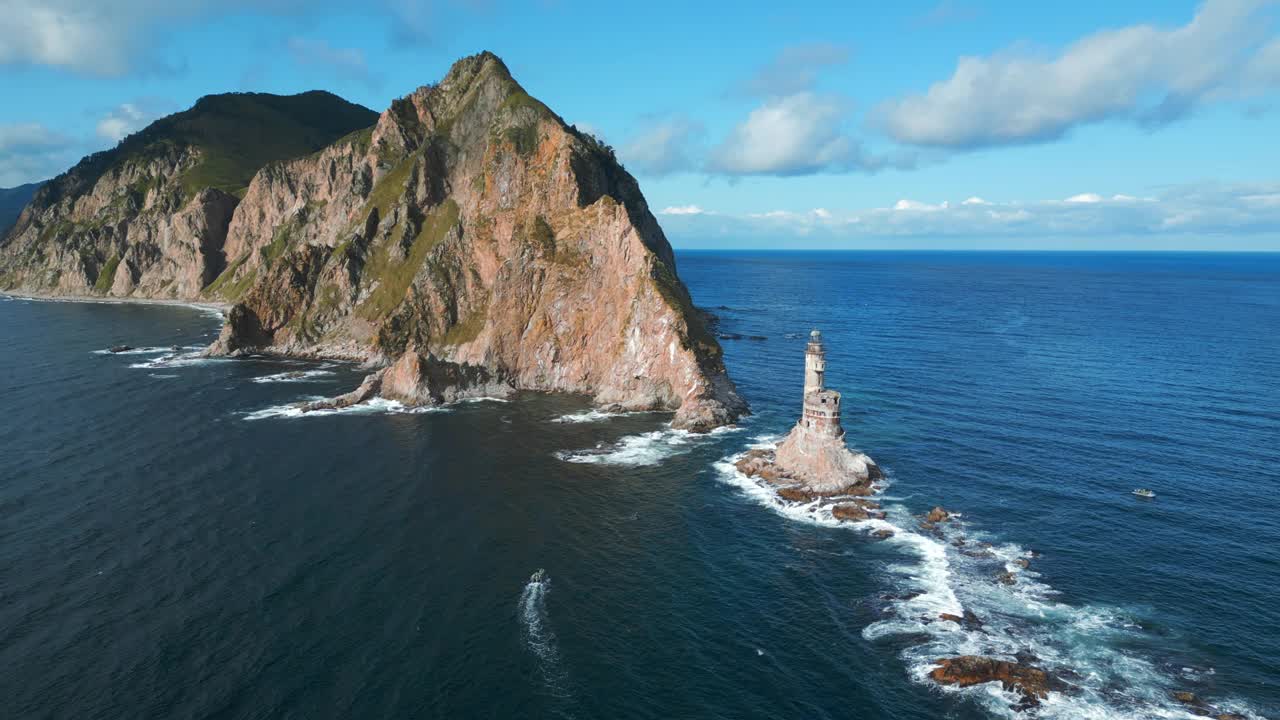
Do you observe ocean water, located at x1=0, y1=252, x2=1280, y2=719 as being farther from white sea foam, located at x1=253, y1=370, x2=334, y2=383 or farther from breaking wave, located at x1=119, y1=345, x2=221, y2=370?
breaking wave, located at x1=119, y1=345, x2=221, y2=370

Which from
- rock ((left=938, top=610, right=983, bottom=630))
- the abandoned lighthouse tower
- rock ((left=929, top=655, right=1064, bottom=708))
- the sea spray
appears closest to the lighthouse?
the abandoned lighthouse tower

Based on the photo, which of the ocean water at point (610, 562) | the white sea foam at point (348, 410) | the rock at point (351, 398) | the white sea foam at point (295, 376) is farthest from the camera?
the white sea foam at point (295, 376)

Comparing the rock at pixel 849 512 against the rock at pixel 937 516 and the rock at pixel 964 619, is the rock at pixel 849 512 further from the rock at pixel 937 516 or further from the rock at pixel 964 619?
the rock at pixel 964 619

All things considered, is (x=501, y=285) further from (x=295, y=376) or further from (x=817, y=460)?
(x=817, y=460)

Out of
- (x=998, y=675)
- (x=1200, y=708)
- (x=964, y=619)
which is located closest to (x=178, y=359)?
(x=964, y=619)

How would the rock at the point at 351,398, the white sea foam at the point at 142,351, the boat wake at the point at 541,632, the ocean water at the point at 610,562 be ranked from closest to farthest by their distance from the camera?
the ocean water at the point at 610,562 → the boat wake at the point at 541,632 → the rock at the point at 351,398 → the white sea foam at the point at 142,351

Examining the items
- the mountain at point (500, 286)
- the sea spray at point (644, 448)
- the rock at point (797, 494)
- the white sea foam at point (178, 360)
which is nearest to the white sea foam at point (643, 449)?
the sea spray at point (644, 448)
